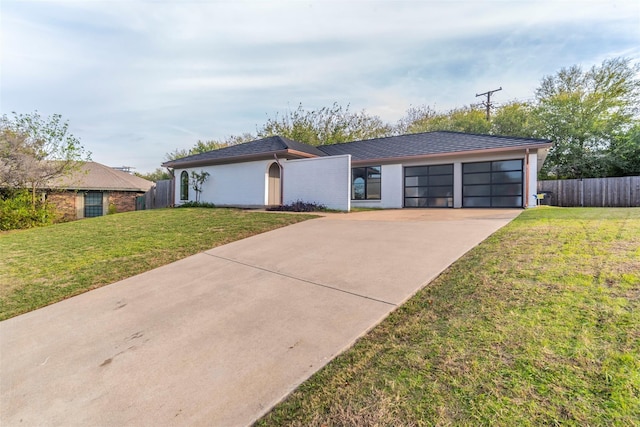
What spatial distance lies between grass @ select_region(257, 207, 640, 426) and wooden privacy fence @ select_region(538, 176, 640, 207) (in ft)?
50.5

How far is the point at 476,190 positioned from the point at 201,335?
13355 mm

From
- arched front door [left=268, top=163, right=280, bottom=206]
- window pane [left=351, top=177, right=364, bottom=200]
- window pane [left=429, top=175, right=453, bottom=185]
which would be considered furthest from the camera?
window pane [left=351, top=177, right=364, bottom=200]

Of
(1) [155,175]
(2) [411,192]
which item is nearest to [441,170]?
(2) [411,192]

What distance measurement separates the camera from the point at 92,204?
1914 centimetres

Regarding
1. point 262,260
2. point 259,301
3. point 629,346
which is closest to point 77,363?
point 259,301

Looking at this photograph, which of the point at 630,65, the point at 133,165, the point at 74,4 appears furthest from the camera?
the point at 133,165

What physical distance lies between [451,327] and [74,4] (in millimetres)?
10007

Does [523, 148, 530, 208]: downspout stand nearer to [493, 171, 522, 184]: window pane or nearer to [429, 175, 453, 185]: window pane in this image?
Result: [493, 171, 522, 184]: window pane

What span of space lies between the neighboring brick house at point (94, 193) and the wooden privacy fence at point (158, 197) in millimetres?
858

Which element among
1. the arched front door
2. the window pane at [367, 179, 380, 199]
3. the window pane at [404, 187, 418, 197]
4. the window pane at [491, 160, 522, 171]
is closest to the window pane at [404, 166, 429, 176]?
the window pane at [404, 187, 418, 197]

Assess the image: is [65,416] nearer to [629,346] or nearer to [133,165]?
[629,346]

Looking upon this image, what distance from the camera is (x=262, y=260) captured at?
520 cm

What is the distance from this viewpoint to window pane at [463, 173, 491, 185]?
1303 cm

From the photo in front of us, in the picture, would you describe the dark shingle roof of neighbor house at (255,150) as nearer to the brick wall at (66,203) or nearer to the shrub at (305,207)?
the shrub at (305,207)
